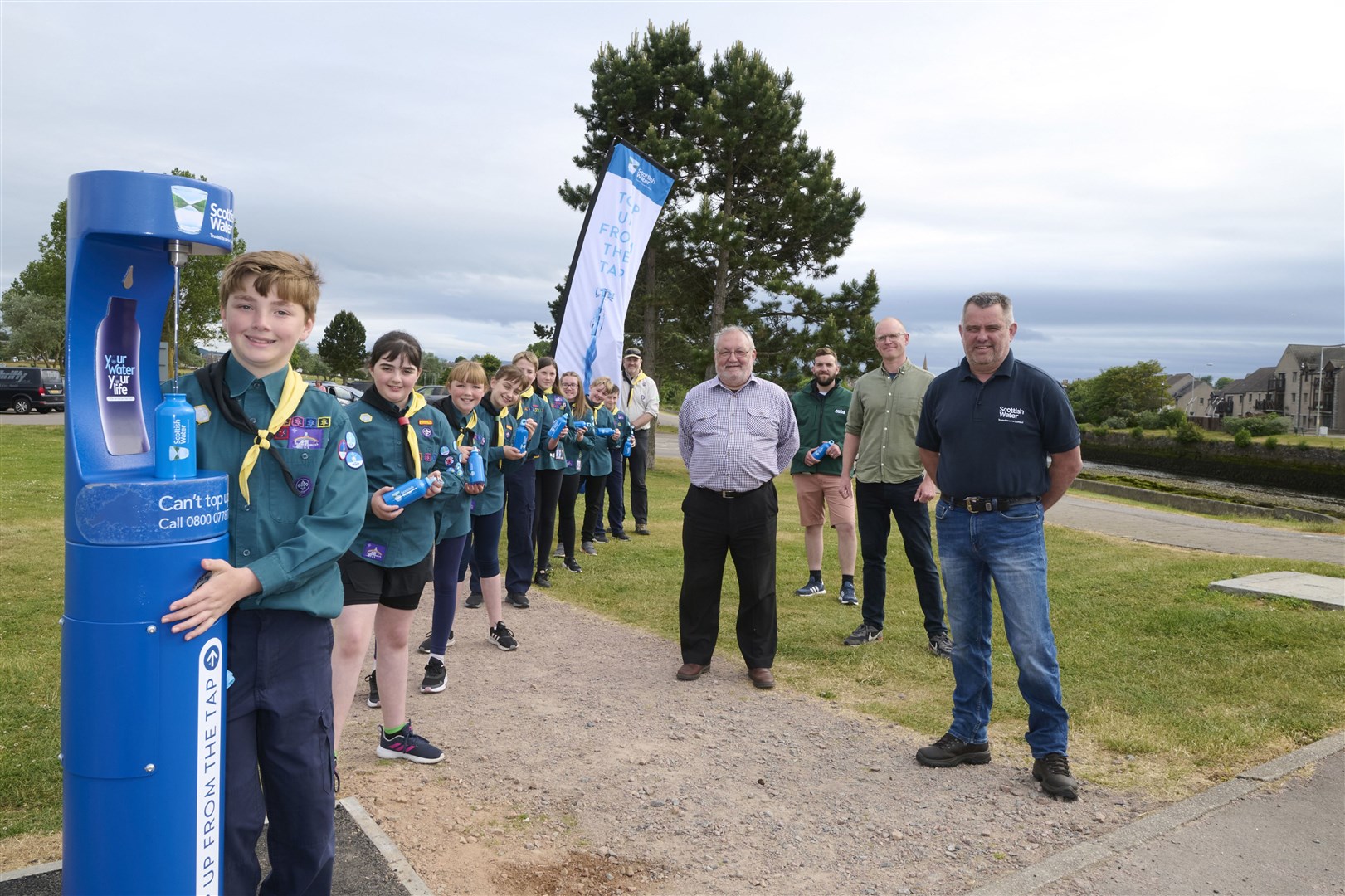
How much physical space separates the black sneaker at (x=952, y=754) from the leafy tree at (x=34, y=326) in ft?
194

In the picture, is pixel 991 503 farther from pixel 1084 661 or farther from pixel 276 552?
pixel 276 552

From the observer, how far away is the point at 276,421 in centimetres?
235

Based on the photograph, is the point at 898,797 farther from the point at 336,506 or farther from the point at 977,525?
the point at 336,506

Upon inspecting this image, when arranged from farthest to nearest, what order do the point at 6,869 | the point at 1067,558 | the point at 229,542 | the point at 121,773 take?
1. the point at 1067,558
2. the point at 6,869
3. the point at 229,542
4. the point at 121,773

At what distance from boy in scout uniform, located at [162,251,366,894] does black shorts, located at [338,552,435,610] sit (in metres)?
1.25

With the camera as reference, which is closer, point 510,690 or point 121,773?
point 121,773

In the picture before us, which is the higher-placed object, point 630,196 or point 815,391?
point 630,196

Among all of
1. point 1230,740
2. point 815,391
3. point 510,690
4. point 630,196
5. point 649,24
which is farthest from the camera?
point 649,24

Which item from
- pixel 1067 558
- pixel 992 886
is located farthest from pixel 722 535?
pixel 1067 558

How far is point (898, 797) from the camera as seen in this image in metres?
3.93

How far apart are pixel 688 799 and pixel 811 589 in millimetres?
4425

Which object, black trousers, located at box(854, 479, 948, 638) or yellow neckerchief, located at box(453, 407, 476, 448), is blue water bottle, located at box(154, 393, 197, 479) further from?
black trousers, located at box(854, 479, 948, 638)

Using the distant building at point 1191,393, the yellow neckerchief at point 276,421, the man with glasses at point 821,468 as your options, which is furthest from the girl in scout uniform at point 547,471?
the distant building at point 1191,393

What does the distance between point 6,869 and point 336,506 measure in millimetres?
2016
